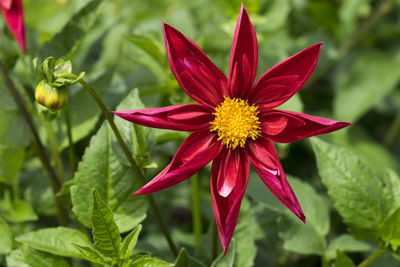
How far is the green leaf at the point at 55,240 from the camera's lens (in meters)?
0.90

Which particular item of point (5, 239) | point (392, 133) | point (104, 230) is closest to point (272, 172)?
point (104, 230)

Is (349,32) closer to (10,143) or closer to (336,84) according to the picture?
(336,84)

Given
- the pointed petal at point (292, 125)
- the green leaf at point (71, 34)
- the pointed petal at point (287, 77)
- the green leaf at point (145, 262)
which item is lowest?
the green leaf at point (145, 262)

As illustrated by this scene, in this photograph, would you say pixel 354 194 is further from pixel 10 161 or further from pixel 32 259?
pixel 10 161

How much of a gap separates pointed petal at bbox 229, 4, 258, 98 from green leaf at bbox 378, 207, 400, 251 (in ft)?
1.24

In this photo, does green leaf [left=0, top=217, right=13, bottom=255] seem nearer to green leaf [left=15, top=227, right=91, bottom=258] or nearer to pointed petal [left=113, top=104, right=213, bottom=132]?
A: green leaf [left=15, top=227, right=91, bottom=258]

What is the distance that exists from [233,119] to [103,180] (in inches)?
11.4

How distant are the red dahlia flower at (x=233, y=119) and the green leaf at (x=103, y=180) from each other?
0.19 meters

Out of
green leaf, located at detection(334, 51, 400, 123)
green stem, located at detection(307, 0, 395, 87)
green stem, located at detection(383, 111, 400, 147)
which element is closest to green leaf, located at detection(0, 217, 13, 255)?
green leaf, located at detection(334, 51, 400, 123)

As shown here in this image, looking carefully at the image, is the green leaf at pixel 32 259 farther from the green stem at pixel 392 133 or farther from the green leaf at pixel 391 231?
the green stem at pixel 392 133

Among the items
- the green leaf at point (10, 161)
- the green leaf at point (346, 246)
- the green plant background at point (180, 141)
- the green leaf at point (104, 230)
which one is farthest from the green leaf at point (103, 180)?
the green leaf at point (346, 246)

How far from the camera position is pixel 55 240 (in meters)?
0.92

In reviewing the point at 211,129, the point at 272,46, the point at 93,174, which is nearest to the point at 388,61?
the point at 272,46

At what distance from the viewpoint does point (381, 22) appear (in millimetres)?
1995
